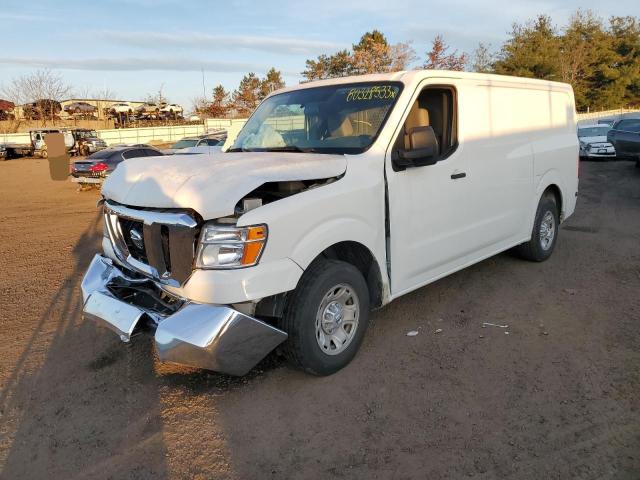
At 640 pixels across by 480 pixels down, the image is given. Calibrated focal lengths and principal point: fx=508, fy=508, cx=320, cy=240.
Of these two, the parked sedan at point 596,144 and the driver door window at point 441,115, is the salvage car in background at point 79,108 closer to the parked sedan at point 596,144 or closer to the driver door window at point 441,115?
the parked sedan at point 596,144

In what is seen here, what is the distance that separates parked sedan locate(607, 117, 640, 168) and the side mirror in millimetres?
14143

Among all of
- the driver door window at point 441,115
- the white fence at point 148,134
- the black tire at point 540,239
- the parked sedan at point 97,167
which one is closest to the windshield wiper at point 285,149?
the driver door window at point 441,115

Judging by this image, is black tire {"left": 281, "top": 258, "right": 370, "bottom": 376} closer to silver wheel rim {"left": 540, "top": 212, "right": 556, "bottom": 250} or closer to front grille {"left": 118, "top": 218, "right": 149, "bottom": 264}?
front grille {"left": 118, "top": 218, "right": 149, "bottom": 264}

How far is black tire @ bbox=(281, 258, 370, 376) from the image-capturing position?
10.8 feet

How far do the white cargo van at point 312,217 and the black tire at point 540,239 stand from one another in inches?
28.3

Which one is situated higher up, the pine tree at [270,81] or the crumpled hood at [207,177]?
the pine tree at [270,81]

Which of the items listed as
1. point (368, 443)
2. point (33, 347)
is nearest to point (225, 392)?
point (368, 443)

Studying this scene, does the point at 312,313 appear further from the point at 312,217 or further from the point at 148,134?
the point at 148,134

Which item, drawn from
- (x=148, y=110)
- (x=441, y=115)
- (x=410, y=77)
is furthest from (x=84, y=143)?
(x=410, y=77)

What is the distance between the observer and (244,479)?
265 centimetres

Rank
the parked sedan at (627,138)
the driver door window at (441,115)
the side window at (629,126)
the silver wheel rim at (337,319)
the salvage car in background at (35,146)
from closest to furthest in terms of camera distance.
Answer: the silver wheel rim at (337,319) < the driver door window at (441,115) < the parked sedan at (627,138) < the side window at (629,126) < the salvage car in background at (35,146)

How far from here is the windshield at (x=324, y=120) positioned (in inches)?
158

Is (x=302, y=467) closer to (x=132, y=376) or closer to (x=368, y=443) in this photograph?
(x=368, y=443)

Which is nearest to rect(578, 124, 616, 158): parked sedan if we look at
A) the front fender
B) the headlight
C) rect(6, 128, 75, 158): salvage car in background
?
the front fender
